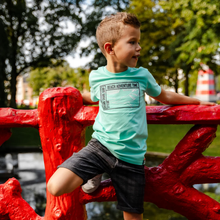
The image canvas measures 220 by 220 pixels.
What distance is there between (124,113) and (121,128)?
7cm

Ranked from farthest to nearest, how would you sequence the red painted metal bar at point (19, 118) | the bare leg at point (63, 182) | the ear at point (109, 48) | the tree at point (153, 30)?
1. the tree at point (153, 30)
2. the red painted metal bar at point (19, 118)
3. the ear at point (109, 48)
4. the bare leg at point (63, 182)

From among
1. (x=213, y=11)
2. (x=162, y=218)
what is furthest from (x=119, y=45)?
(x=213, y=11)

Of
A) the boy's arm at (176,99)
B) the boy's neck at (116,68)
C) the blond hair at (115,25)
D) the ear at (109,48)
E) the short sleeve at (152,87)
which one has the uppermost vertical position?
the blond hair at (115,25)

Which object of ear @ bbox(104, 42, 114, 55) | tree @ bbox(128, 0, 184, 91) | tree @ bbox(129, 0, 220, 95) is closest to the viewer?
ear @ bbox(104, 42, 114, 55)

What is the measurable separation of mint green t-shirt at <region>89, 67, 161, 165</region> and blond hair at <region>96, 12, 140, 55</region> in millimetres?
168

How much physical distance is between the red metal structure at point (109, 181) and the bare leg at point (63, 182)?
0.26m

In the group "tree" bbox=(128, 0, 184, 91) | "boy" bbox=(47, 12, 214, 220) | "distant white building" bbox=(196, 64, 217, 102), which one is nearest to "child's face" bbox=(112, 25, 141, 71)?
"boy" bbox=(47, 12, 214, 220)

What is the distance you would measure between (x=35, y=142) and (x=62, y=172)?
848 centimetres

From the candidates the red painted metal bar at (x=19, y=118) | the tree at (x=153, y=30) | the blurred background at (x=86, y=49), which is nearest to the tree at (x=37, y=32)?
the blurred background at (x=86, y=49)

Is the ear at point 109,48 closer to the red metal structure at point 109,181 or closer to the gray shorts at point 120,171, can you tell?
the red metal structure at point 109,181

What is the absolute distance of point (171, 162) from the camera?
1.47m

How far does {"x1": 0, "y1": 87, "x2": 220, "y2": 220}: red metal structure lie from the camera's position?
4.61ft

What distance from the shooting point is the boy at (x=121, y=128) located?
1330 mm

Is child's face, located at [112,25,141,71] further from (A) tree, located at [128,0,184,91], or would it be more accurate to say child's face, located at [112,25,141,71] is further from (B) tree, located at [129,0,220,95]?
(A) tree, located at [128,0,184,91]
